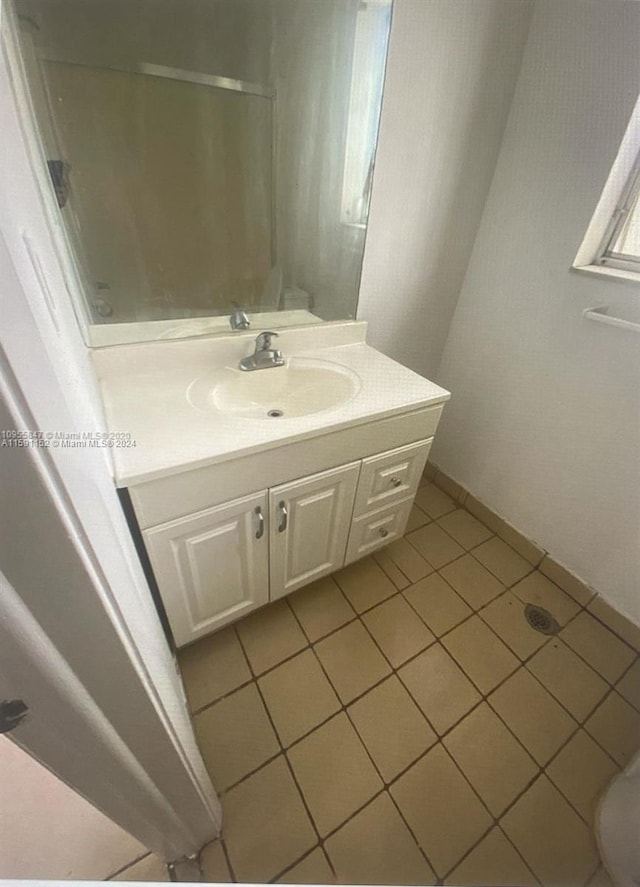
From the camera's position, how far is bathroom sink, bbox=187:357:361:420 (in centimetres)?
103

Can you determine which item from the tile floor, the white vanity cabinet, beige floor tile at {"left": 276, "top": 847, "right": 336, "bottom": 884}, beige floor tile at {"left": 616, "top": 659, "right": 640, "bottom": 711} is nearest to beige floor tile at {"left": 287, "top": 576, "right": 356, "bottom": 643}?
the tile floor

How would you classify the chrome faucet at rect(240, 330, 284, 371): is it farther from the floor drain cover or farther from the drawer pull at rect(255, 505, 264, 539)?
the floor drain cover

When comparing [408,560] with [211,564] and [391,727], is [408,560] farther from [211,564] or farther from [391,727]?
[211,564]

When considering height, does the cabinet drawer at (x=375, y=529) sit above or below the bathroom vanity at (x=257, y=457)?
below

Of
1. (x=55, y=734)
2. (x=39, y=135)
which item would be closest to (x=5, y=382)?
(x=55, y=734)

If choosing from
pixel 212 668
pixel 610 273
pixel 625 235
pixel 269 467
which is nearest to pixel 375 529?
pixel 269 467

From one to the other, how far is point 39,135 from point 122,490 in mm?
747

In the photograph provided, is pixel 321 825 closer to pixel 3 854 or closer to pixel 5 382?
pixel 3 854

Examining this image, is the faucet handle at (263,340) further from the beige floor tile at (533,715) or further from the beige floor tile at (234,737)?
the beige floor tile at (533,715)

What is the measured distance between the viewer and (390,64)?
0.94m

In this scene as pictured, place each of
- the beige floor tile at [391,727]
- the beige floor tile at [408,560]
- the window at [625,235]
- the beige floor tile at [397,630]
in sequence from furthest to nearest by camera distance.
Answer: the beige floor tile at [408,560] → the beige floor tile at [397,630] → the window at [625,235] → the beige floor tile at [391,727]

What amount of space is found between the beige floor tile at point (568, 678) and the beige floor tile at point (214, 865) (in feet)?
3.16

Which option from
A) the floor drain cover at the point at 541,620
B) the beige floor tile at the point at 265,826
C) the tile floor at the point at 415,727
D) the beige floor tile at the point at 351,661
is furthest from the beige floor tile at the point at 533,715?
the beige floor tile at the point at 265,826

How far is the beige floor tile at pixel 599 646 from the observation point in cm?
117
